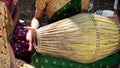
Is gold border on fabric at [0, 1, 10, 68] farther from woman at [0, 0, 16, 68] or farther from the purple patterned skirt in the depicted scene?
the purple patterned skirt

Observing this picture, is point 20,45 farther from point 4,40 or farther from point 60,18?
point 4,40

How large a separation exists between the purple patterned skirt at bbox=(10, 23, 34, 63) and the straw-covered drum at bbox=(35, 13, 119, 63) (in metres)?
0.85

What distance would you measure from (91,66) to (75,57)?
24 centimetres

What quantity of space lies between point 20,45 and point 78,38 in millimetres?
1085

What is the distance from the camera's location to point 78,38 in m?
2.85

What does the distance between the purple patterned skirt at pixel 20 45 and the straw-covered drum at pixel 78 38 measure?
33.6 inches

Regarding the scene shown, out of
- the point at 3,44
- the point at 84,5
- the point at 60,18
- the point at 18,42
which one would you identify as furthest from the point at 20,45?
the point at 3,44

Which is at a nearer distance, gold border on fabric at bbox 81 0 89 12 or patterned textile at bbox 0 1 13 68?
patterned textile at bbox 0 1 13 68

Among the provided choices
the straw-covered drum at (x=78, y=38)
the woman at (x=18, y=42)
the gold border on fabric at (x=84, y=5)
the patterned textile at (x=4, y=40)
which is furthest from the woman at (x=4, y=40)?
the woman at (x=18, y=42)

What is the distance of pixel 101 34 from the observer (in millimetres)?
2904

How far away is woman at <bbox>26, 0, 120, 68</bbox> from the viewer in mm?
2946

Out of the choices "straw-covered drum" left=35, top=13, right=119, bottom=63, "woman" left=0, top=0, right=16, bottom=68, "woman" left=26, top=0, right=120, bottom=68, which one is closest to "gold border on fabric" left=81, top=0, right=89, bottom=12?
"woman" left=26, top=0, right=120, bottom=68

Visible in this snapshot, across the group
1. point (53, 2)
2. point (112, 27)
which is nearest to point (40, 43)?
point (53, 2)

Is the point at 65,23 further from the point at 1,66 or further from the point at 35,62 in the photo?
the point at 1,66
